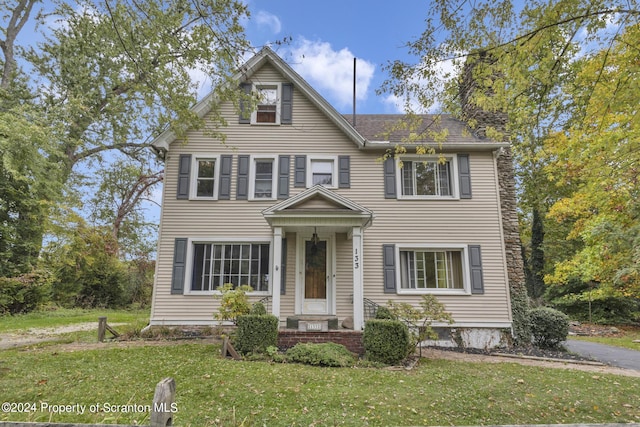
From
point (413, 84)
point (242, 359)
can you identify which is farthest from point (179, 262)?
point (413, 84)

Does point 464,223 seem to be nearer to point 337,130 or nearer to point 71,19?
point 337,130

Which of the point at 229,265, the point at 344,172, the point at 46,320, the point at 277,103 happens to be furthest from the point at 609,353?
the point at 46,320

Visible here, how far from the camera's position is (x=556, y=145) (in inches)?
498

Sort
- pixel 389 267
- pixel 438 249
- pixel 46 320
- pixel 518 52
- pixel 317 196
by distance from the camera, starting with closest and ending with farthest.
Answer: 1. pixel 518 52
2. pixel 317 196
3. pixel 389 267
4. pixel 438 249
5. pixel 46 320

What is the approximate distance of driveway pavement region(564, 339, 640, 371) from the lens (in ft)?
25.4

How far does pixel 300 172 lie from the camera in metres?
9.78

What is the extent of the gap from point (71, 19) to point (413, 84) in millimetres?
14665

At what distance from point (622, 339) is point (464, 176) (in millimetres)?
9238

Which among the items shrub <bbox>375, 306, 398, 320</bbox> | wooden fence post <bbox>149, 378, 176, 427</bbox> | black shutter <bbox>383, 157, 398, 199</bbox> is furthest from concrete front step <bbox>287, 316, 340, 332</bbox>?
wooden fence post <bbox>149, 378, 176, 427</bbox>

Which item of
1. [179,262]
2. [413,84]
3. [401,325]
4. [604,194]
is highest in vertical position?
[413,84]

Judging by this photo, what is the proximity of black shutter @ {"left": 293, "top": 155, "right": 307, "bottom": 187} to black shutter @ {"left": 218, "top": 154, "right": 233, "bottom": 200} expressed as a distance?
6.51 feet

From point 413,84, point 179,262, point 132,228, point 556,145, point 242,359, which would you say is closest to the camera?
point 413,84

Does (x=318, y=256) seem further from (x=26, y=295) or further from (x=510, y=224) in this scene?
(x=26, y=295)

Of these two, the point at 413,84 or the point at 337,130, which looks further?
the point at 337,130
